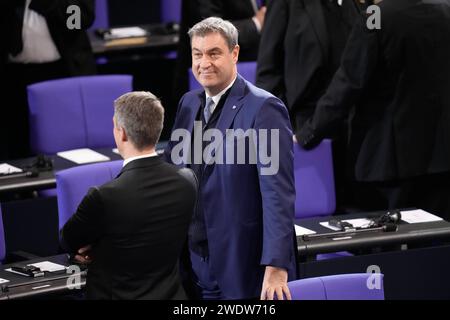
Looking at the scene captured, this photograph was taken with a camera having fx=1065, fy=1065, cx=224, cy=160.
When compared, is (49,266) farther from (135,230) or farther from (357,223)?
(357,223)

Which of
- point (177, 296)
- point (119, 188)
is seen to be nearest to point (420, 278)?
point (177, 296)

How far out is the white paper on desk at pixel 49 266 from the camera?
5172mm

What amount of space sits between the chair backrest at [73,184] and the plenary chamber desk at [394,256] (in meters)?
1.11

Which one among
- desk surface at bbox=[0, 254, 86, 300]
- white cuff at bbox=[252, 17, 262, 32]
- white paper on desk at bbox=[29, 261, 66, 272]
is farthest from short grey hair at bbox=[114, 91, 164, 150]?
white cuff at bbox=[252, 17, 262, 32]

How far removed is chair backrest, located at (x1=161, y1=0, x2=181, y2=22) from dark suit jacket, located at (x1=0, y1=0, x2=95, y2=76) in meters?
1.99

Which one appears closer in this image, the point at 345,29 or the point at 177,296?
the point at 177,296

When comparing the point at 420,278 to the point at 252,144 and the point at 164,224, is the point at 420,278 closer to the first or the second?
the point at 252,144

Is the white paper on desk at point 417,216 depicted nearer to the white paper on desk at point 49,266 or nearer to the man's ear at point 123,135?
the white paper on desk at point 49,266

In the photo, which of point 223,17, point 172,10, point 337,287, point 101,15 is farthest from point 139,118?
point 172,10

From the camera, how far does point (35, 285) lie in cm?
497

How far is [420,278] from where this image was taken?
5.71 meters

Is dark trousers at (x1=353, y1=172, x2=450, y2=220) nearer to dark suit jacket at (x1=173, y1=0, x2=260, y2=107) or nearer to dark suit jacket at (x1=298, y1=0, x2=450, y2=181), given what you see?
dark suit jacket at (x1=298, y1=0, x2=450, y2=181)

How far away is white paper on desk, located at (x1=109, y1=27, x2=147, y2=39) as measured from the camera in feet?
28.9
